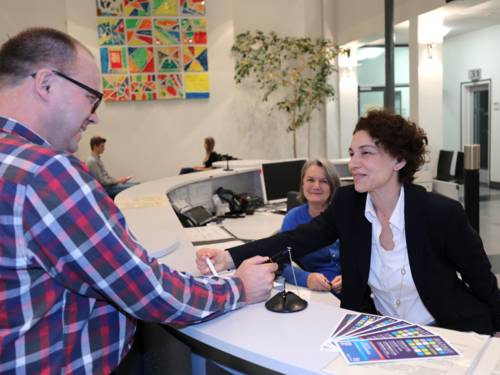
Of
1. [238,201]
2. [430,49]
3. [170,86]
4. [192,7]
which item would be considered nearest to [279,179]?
[238,201]

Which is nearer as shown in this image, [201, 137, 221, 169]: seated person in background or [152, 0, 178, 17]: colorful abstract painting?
[201, 137, 221, 169]: seated person in background

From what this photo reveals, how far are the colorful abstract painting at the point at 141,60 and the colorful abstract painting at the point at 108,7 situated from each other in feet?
1.94

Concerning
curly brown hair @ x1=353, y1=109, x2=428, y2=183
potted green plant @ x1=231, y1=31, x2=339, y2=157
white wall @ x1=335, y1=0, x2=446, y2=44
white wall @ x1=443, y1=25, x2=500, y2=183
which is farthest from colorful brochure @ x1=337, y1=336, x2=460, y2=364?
white wall @ x1=443, y1=25, x2=500, y2=183

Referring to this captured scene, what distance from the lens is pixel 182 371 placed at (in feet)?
4.58

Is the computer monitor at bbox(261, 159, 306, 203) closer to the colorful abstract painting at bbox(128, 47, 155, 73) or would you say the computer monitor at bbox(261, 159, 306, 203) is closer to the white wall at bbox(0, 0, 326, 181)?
the white wall at bbox(0, 0, 326, 181)

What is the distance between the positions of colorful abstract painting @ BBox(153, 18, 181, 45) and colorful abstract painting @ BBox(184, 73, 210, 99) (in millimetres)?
599

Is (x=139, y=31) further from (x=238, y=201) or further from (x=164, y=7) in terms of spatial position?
(x=238, y=201)

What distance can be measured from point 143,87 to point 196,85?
85cm

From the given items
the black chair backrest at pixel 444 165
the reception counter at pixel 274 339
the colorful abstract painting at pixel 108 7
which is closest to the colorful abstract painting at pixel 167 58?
the colorful abstract painting at pixel 108 7

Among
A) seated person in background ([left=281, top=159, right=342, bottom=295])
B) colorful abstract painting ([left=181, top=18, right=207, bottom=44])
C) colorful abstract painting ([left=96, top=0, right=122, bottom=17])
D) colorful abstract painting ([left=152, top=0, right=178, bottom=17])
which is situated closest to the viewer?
seated person in background ([left=281, top=159, right=342, bottom=295])

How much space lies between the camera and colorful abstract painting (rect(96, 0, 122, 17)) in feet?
23.9

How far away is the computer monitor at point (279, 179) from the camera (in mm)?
4273

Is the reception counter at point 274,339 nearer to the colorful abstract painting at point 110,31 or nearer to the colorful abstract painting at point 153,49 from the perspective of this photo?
the colorful abstract painting at point 153,49

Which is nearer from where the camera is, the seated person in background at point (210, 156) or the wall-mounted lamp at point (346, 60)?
the seated person in background at point (210, 156)
